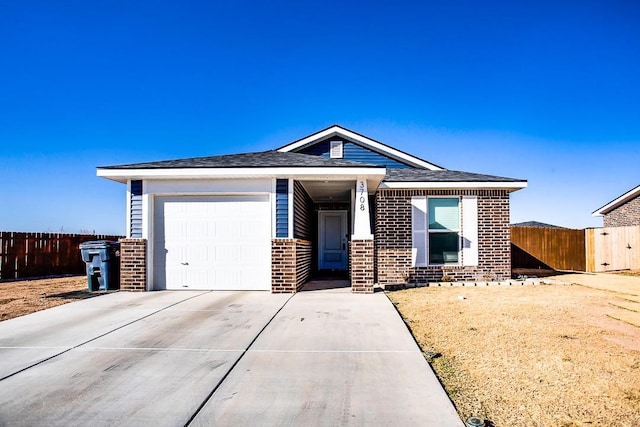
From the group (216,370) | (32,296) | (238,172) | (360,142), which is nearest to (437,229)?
(360,142)

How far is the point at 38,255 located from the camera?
46.0ft

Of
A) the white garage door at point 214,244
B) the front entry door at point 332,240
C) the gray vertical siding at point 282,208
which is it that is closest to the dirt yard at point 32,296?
the white garage door at point 214,244

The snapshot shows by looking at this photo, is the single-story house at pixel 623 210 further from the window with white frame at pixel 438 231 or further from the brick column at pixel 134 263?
the brick column at pixel 134 263

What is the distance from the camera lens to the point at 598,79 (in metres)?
12.4

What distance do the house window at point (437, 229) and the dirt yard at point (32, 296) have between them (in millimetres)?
8534

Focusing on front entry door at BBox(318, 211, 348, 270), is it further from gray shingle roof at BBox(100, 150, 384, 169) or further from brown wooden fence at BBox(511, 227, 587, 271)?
brown wooden fence at BBox(511, 227, 587, 271)

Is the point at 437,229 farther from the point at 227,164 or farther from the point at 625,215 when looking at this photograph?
the point at 625,215

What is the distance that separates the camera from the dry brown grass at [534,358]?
297 cm

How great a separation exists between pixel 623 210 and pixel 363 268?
21.5 meters

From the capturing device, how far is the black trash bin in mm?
9531

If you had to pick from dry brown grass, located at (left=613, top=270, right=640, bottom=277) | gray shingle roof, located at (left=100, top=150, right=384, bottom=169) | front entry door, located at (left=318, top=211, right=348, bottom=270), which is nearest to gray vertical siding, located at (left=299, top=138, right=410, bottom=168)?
front entry door, located at (left=318, top=211, right=348, bottom=270)

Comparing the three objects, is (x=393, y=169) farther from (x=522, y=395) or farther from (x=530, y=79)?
(x=522, y=395)

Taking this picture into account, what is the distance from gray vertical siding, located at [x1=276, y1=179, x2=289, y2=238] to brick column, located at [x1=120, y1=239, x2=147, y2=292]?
327 cm

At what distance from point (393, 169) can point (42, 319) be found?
10.9 m
